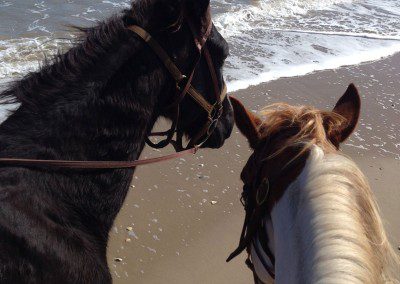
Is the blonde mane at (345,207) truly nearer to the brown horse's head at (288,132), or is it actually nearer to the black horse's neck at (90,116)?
the brown horse's head at (288,132)

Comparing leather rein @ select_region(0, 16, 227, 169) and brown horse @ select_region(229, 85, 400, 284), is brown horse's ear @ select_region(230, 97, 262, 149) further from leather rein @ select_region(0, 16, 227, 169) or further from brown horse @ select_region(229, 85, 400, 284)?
leather rein @ select_region(0, 16, 227, 169)

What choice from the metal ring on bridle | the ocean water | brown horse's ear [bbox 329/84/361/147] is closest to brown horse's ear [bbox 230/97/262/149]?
brown horse's ear [bbox 329/84/361/147]

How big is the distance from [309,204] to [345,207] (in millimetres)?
134

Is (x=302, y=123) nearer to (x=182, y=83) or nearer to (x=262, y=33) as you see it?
(x=182, y=83)

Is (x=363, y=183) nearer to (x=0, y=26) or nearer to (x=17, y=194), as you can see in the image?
(x=17, y=194)

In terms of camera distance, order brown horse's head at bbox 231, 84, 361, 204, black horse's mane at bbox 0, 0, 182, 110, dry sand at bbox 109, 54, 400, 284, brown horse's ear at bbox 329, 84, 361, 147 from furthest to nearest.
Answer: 1. dry sand at bbox 109, 54, 400, 284
2. black horse's mane at bbox 0, 0, 182, 110
3. brown horse's ear at bbox 329, 84, 361, 147
4. brown horse's head at bbox 231, 84, 361, 204

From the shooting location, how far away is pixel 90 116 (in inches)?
95.5

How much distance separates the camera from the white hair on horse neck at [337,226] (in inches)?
57.7

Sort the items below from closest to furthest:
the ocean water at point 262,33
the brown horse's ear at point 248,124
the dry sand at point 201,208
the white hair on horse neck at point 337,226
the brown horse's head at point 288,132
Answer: the white hair on horse neck at point 337,226 → the brown horse's head at point 288,132 → the brown horse's ear at point 248,124 → the dry sand at point 201,208 → the ocean water at point 262,33

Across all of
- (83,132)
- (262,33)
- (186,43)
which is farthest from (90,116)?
(262,33)

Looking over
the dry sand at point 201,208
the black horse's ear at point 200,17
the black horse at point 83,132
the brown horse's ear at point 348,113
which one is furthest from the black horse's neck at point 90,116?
the dry sand at point 201,208

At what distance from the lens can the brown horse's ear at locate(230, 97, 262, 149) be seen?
227 cm

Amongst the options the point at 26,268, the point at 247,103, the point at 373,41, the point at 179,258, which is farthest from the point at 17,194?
the point at 373,41

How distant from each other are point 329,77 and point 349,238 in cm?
742
